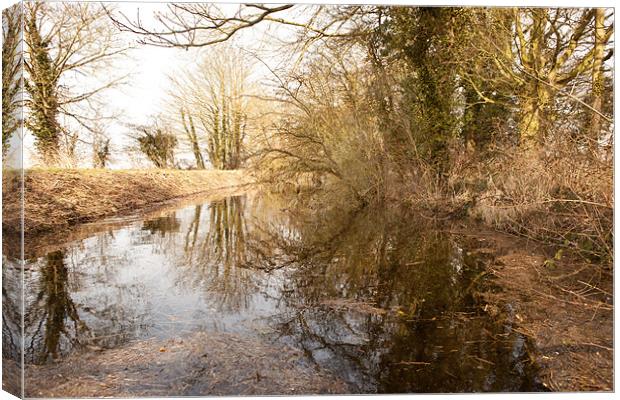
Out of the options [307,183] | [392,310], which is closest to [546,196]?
[392,310]

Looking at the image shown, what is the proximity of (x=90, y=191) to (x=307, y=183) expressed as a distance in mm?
2514

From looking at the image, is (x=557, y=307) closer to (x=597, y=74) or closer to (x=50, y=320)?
(x=597, y=74)

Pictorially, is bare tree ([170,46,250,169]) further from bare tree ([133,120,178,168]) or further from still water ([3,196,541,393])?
still water ([3,196,541,393])

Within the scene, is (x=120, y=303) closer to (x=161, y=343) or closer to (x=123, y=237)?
(x=161, y=343)

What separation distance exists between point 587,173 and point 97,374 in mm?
3979

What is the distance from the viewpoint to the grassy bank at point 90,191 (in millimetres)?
3184

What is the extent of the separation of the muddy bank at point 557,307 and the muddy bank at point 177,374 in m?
1.57

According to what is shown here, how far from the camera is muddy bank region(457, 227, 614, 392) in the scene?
2.82m

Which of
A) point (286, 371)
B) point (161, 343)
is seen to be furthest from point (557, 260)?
point (161, 343)

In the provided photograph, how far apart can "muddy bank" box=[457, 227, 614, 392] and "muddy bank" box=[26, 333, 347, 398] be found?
1.57 meters

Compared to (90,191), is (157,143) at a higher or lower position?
higher

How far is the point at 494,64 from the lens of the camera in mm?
3857

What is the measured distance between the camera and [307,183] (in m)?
5.22

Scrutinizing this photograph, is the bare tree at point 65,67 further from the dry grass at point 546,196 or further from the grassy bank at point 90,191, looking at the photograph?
the dry grass at point 546,196
